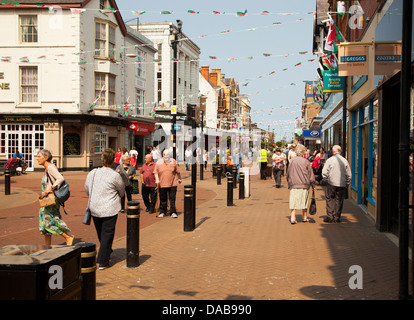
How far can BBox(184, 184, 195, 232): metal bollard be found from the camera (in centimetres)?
888

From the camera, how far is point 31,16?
26891mm

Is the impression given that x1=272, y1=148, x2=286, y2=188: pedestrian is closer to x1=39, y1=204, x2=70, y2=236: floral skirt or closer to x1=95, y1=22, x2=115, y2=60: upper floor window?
x1=39, y1=204, x2=70, y2=236: floral skirt

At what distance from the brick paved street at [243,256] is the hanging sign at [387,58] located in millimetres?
3049

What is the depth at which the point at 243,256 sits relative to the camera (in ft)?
22.3

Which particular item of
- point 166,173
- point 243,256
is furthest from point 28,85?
point 243,256

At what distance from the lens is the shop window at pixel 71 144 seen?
90.4ft

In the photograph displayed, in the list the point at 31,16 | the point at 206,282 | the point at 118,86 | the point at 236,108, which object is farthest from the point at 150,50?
the point at 236,108

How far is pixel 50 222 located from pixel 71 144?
21696 mm

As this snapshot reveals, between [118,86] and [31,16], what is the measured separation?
7.46 m

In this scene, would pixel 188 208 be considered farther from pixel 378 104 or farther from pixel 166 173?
pixel 378 104

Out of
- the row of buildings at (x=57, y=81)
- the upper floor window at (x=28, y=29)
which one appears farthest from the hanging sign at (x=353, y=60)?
the upper floor window at (x=28, y=29)

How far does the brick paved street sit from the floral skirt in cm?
107
